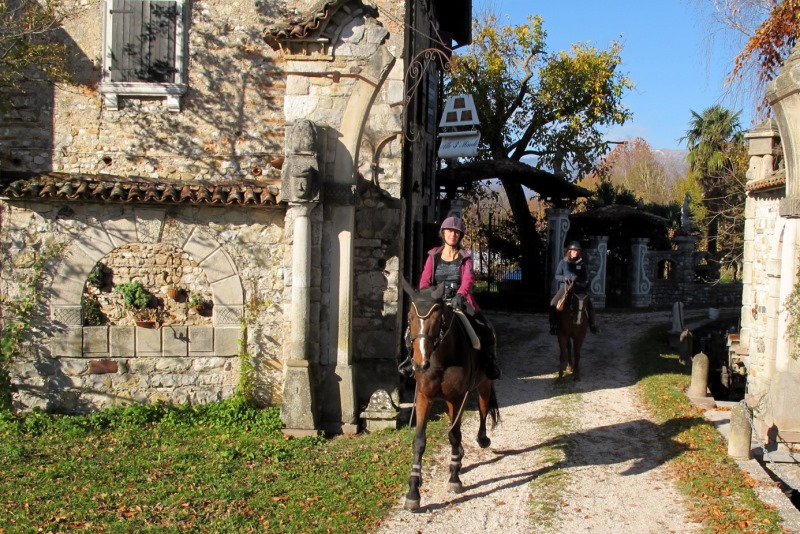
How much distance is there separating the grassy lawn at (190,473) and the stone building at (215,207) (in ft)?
1.37

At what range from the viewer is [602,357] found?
15.4 m

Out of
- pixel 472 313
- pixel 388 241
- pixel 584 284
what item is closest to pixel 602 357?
pixel 584 284

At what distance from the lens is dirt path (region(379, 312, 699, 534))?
701 cm

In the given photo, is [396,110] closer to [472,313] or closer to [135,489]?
[472,313]

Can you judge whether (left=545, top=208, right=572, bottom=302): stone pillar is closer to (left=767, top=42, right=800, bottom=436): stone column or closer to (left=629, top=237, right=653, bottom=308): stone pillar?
(left=629, top=237, right=653, bottom=308): stone pillar

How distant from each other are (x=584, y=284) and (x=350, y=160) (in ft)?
18.6

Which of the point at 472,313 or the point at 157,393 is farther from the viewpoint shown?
the point at 157,393

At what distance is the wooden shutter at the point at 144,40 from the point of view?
10.5 m

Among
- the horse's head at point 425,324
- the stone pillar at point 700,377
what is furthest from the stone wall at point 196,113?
the stone pillar at point 700,377

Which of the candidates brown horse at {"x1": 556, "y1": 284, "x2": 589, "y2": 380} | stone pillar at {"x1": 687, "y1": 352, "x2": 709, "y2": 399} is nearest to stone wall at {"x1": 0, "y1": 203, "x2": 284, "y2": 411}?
brown horse at {"x1": 556, "y1": 284, "x2": 589, "y2": 380}

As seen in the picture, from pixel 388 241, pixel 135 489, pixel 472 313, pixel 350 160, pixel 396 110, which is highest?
pixel 396 110

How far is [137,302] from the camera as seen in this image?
32.1ft

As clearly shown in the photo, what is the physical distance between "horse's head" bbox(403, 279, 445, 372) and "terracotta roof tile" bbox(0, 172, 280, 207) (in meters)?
3.39

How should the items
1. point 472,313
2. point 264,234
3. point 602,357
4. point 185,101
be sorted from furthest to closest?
point 602,357, point 185,101, point 264,234, point 472,313
